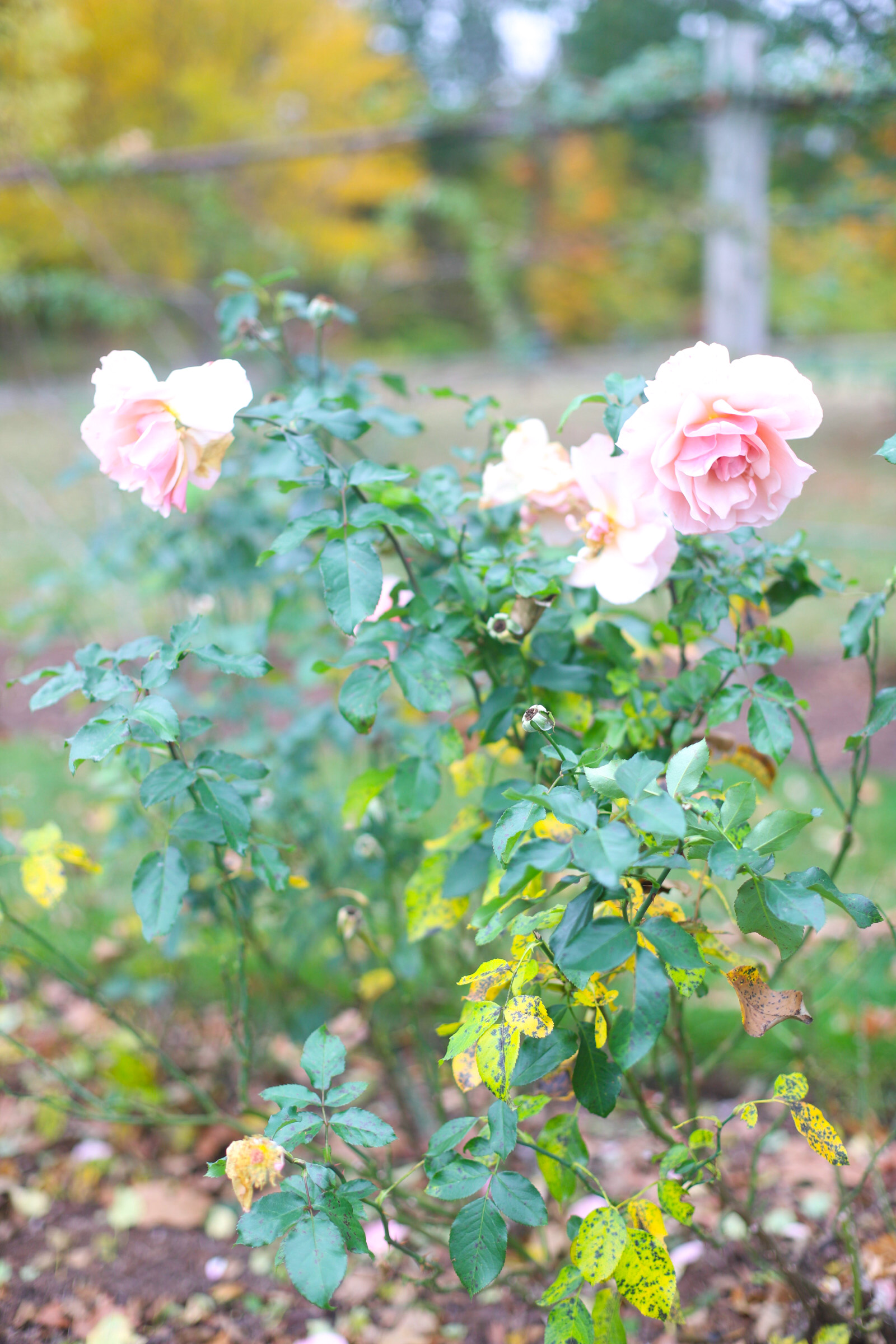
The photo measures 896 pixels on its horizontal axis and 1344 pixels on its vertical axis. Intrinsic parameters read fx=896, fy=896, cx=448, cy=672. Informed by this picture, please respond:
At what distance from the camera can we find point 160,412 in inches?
30.1

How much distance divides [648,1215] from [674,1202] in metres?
0.03

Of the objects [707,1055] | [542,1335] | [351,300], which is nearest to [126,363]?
[542,1335]

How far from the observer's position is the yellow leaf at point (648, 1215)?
30.0 inches

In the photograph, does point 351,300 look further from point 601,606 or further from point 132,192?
point 601,606

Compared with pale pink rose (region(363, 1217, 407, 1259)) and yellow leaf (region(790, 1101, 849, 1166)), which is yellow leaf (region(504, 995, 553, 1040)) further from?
pale pink rose (region(363, 1217, 407, 1259))

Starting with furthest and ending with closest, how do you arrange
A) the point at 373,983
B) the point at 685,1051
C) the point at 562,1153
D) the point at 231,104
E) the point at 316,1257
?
the point at 231,104 < the point at 373,983 < the point at 685,1051 < the point at 562,1153 < the point at 316,1257

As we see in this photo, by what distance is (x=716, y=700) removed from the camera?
86 cm

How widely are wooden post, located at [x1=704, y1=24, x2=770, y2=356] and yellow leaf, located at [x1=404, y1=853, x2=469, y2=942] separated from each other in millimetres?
3042

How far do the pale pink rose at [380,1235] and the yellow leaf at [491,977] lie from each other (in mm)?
597

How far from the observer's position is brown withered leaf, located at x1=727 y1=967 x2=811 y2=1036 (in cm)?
67

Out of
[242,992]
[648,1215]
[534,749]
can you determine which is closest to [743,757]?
[534,749]

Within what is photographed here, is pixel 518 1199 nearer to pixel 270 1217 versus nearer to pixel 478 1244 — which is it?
pixel 478 1244

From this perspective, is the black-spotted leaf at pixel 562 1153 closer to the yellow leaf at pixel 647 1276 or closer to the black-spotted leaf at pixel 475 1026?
the yellow leaf at pixel 647 1276

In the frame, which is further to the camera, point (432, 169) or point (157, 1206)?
point (432, 169)
